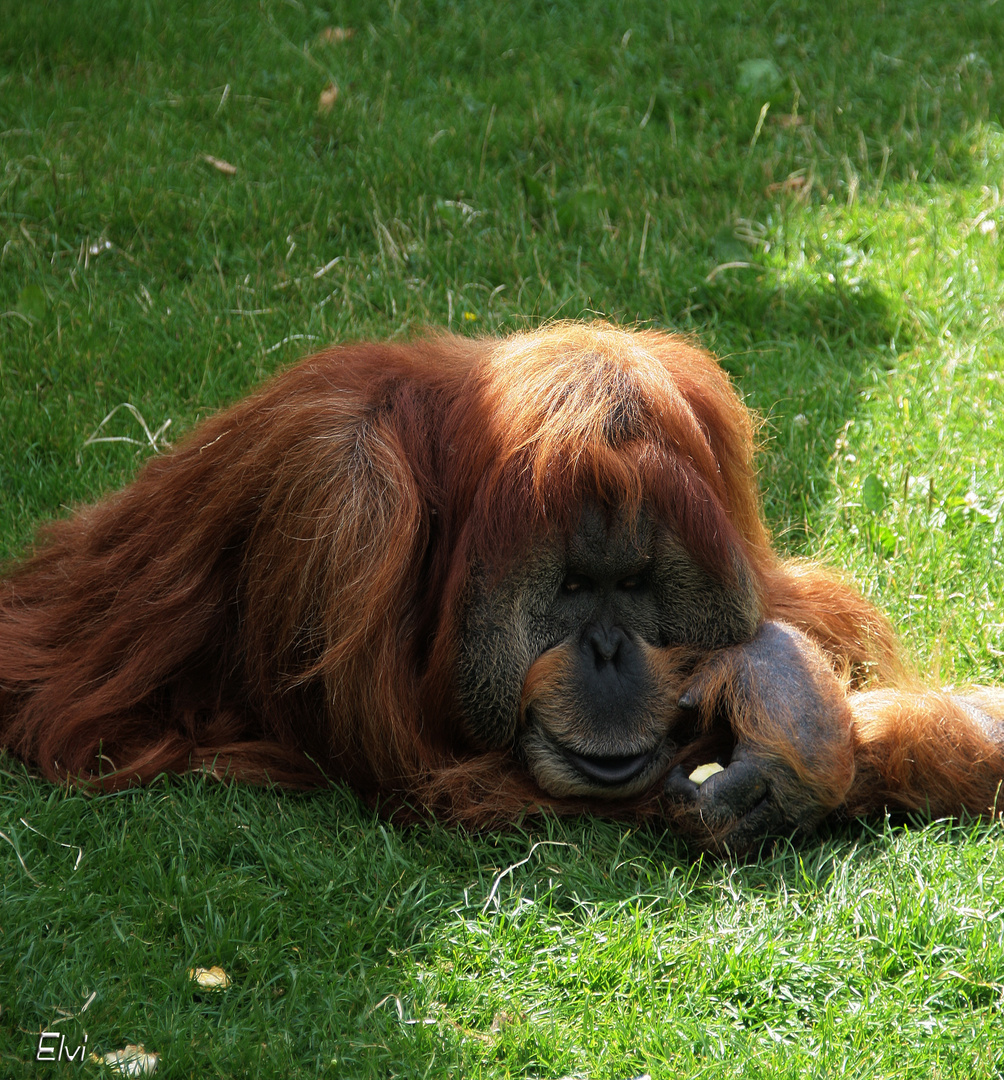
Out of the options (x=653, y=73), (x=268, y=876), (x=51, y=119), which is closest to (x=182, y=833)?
(x=268, y=876)

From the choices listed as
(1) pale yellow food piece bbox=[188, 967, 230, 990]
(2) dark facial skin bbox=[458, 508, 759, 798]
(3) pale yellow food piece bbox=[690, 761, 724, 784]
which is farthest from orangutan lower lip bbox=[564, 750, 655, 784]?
(1) pale yellow food piece bbox=[188, 967, 230, 990]

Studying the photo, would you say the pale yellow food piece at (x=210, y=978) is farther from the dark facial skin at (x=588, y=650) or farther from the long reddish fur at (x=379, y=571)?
the dark facial skin at (x=588, y=650)

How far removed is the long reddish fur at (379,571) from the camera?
8.25ft

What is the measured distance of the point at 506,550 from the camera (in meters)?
2.51

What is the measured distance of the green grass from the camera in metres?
2.15

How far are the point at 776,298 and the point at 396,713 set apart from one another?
2566mm

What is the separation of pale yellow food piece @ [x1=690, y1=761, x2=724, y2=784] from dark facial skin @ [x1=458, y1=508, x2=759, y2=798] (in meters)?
0.08

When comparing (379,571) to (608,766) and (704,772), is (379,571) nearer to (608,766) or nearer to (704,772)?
(608,766)

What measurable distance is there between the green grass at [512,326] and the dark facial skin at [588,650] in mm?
173

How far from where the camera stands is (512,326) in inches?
173

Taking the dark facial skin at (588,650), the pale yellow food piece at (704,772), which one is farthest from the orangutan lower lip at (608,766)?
the pale yellow food piece at (704,772)

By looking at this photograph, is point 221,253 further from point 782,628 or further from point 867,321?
point 782,628

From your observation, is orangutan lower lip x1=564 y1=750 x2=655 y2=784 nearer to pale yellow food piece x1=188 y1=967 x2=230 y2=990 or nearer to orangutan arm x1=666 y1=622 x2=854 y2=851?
orangutan arm x1=666 y1=622 x2=854 y2=851

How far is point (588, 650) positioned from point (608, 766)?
9.6 inches
